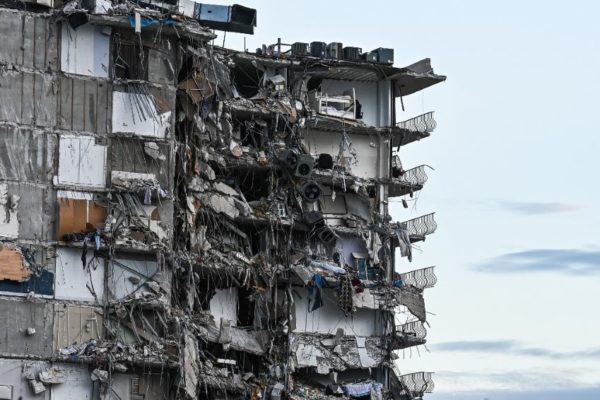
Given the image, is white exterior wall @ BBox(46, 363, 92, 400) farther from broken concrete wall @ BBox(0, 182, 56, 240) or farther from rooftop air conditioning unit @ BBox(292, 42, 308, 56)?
rooftop air conditioning unit @ BBox(292, 42, 308, 56)

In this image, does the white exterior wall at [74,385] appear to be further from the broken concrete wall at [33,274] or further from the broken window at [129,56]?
the broken window at [129,56]


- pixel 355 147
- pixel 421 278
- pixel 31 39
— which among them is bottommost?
pixel 421 278

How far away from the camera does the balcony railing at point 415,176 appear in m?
83.7

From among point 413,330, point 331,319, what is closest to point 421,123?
point 413,330

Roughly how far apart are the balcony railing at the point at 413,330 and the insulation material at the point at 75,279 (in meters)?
16.1

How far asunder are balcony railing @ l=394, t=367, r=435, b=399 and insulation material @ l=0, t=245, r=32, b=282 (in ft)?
61.0

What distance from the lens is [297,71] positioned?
80.1m

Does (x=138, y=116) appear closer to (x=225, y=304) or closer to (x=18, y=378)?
(x=225, y=304)

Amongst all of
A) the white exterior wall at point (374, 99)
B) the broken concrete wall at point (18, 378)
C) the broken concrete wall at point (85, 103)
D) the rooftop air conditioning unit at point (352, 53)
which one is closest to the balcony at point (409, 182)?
the white exterior wall at point (374, 99)

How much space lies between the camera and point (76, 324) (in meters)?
68.6

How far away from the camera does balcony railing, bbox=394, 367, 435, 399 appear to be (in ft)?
265

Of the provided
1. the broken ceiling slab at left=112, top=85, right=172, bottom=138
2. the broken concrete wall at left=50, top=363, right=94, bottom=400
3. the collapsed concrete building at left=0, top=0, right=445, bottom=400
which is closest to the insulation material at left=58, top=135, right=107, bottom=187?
the collapsed concrete building at left=0, top=0, right=445, bottom=400

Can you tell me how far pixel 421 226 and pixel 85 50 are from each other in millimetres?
19134

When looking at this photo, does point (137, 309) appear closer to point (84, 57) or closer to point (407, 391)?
point (84, 57)
